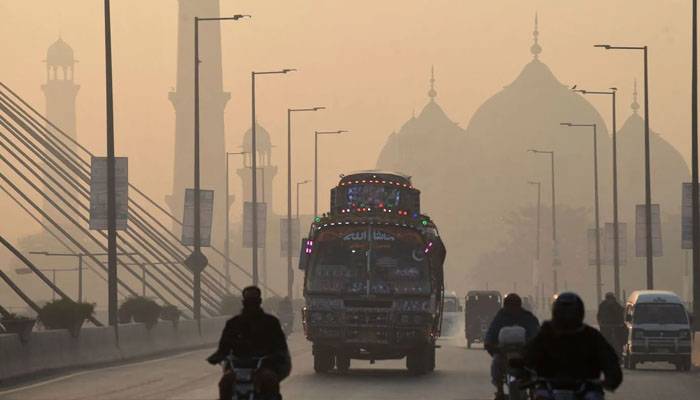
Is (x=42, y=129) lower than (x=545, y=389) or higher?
higher

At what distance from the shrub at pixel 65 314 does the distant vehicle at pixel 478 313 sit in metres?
21.9

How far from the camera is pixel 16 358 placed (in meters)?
35.2

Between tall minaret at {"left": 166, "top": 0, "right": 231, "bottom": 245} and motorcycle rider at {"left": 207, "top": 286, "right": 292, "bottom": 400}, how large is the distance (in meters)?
166

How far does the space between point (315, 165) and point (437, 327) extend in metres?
60.2

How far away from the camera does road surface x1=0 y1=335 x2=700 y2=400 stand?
99.0ft

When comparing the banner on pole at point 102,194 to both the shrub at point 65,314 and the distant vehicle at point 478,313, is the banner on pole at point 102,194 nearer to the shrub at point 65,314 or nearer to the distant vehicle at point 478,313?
the shrub at point 65,314

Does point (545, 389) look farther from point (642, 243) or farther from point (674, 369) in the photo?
point (642, 243)

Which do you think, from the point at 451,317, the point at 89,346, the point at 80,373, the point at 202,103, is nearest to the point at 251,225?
the point at 451,317

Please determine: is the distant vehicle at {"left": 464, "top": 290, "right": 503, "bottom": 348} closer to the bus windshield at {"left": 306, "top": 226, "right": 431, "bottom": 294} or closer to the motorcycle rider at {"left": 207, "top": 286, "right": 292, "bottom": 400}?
the bus windshield at {"left": 306, "top": 226, "right": 431, "bottom": 294}

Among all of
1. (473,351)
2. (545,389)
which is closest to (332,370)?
(473,351)

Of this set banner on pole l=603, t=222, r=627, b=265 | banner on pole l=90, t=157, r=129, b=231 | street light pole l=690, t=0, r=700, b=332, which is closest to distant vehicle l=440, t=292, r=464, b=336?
banner on pole l=603, t=222, r=627, b=265

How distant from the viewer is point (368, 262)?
35906mm

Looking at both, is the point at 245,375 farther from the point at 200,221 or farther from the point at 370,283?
the point at 200,221

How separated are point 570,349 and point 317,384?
18.1 m
